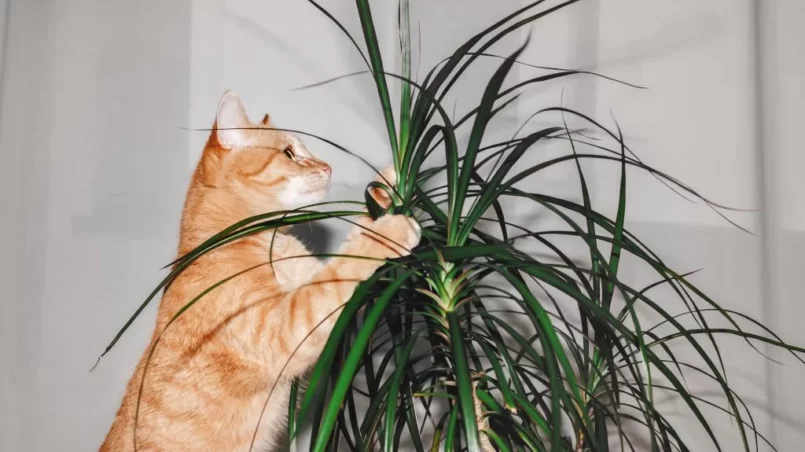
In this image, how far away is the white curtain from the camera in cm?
102

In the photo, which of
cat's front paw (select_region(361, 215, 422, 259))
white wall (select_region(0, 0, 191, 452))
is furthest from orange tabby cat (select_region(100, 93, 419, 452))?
white wall (select_region(0, 0, 191, 452))

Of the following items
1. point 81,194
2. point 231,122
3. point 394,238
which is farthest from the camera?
point 81,194

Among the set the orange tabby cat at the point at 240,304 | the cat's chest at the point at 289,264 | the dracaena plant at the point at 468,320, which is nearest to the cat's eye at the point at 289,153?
the orange tabby cat at the point at 240,304

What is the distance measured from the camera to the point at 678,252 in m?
1.15

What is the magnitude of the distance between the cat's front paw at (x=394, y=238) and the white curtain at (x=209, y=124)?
1.81 ft

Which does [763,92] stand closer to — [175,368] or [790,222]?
[790,222]

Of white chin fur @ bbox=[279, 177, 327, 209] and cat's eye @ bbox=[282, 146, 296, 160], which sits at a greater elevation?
cat's eye @ bbox=[282, 146, 296, 160]

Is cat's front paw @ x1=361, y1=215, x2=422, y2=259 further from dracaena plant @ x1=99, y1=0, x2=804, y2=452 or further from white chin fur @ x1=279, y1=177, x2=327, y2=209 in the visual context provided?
white chin fur @ x1=279, y1=177, x2=327, y2=209

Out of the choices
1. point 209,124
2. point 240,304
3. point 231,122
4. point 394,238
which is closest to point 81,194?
point 209,124

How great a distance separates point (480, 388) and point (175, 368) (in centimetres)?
46

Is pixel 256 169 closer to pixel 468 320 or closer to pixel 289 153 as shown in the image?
pixel 289 153

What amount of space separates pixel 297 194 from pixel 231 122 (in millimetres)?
157

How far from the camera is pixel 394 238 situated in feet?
2.75

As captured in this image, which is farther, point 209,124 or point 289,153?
point 209,124
